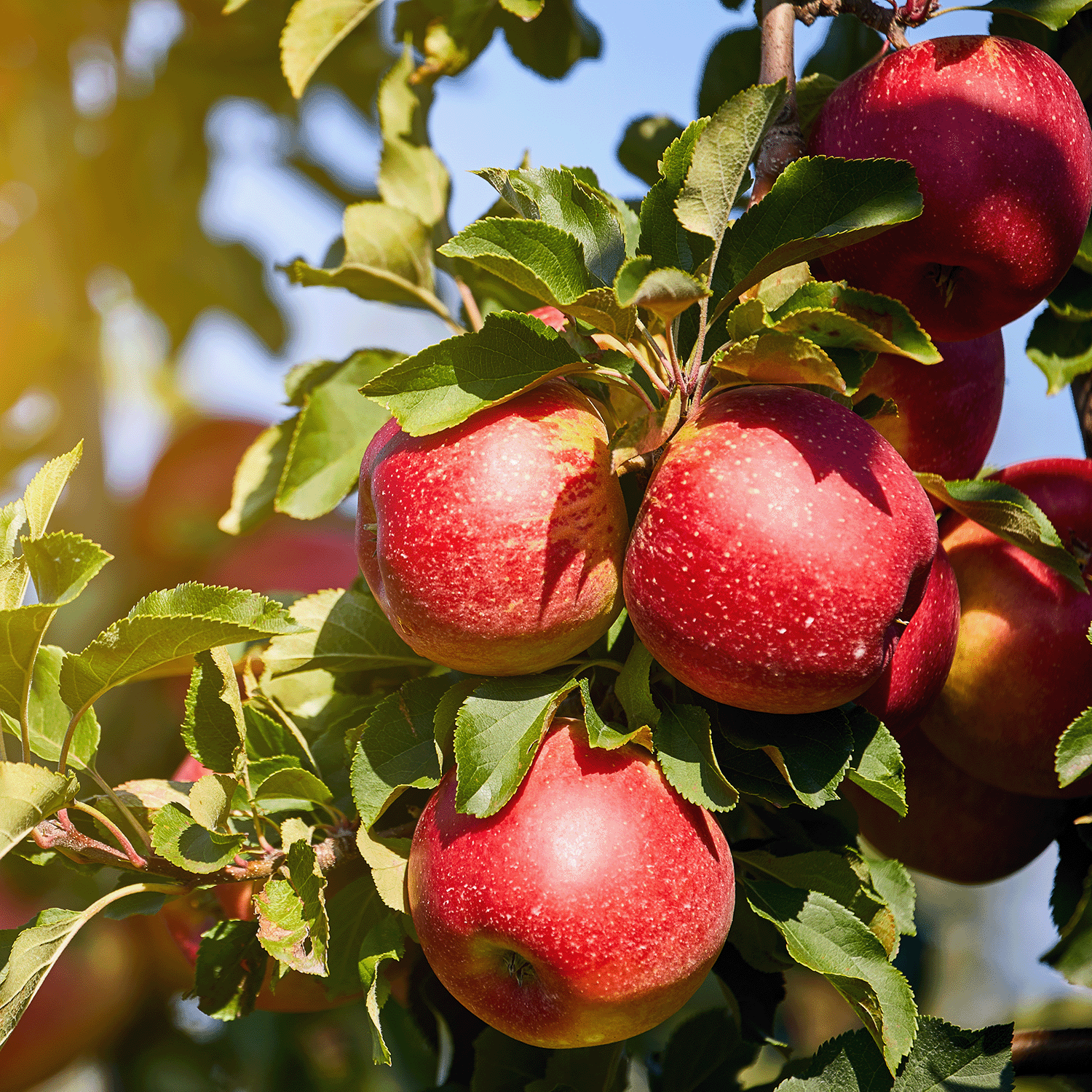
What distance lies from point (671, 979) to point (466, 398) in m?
0.58

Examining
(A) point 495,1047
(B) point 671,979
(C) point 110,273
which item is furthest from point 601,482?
(C) point 110,273

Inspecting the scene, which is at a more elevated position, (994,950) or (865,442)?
(865,442)

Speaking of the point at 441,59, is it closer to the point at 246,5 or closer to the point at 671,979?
the point at 246,5

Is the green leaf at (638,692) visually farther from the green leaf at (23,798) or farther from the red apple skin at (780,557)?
the green leaf at (23,798)

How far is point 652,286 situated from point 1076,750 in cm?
64

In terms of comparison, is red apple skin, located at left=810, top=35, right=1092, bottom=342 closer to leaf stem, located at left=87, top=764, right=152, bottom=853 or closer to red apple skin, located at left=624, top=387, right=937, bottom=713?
red apple skin, located at left=624, top=387, right=937, bottom=713

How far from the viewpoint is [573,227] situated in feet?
3.14

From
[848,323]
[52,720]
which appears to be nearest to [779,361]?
[848,323]

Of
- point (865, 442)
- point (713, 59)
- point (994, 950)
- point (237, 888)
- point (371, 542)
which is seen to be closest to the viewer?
point (865, 442)

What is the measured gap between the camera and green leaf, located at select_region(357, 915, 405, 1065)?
0.94 m

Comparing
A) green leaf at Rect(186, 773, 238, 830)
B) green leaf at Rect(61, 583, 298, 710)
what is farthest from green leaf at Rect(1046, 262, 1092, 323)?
green leaf at Rect(186, 773, 238, 830)

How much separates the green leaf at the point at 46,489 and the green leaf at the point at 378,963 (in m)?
0.53

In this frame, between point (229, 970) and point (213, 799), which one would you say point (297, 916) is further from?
point (229, 970)

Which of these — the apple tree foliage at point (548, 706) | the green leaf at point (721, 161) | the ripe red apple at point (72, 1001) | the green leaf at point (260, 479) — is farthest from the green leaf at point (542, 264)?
the ripe red apple at point (72, 1001)
